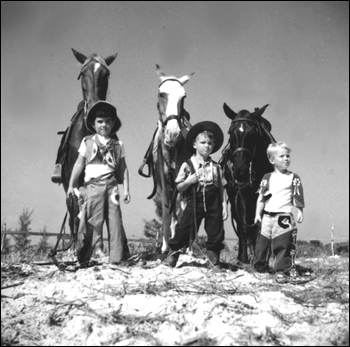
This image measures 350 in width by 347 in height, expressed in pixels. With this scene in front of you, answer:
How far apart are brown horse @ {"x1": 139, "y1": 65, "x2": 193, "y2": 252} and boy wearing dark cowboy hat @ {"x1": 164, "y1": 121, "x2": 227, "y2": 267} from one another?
0.45 metres

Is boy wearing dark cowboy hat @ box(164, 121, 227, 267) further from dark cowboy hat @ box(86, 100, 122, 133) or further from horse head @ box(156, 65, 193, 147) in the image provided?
dark cowboy hat @ box(86, 100, 122, 133)

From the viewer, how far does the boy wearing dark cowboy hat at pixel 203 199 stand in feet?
15.8

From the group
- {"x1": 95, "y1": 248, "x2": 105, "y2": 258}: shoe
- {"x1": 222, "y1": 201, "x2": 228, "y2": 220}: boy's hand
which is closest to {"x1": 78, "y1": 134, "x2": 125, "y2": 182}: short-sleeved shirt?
{"x1": 222, "y1": 201, "x2": 228, "y2": 220}: boy's hand

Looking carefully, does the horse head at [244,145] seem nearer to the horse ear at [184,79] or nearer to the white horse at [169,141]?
the white horse at [169,141]

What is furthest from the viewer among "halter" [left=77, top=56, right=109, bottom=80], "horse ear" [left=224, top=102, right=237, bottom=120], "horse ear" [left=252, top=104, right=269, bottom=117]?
"horse ear" [left=224, top=102, right=237, bottom=120]

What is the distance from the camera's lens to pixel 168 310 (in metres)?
2.90

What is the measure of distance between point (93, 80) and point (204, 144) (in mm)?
2230

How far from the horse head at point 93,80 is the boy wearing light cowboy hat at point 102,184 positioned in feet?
3.06

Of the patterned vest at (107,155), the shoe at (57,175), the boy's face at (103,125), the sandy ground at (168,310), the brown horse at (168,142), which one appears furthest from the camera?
the shoe at (57,175)

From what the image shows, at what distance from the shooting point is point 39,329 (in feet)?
8.74

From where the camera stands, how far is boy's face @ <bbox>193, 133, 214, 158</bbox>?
5027mm

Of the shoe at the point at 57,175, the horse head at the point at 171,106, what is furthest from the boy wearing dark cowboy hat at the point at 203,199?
the shoe at the point at 57,175

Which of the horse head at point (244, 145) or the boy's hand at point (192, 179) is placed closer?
the boy's hand at point (192, 179)

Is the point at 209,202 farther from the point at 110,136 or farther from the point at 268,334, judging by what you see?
the point at 268,334
